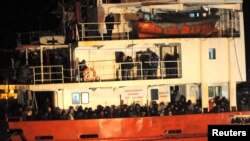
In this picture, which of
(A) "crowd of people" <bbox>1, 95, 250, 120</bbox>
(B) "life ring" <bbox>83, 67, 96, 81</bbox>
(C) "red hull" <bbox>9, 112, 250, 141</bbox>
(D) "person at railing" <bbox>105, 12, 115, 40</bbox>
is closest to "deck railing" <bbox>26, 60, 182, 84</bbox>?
(B) "life ring" <bbox>83, 67, 96, 81</bbox>

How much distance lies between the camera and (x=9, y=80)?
1694 centimetres

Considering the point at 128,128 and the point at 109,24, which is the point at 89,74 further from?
the point at 128,128

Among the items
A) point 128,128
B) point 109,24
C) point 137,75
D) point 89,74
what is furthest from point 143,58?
point 128,128

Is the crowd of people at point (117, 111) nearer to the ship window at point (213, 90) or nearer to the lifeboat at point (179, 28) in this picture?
the ship window at point (213, 90)

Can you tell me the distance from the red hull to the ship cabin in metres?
0.99

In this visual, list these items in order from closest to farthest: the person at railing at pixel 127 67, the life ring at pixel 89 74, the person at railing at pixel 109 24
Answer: the life ring at pixel 89 74 → the person at railing at pixel 127 67 → the person at railing at pixel 109 24

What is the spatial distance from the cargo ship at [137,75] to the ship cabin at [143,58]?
0.12 feet

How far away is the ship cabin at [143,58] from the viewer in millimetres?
15398

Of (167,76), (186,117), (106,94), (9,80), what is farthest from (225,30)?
(9,80)

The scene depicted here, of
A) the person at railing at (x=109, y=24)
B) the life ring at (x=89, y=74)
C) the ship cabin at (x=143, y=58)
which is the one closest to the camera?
the life ring at (x=89, y=74)

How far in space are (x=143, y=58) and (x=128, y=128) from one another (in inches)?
109

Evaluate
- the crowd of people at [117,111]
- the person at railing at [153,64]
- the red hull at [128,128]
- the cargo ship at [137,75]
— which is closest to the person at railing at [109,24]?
the cargo ship at [137,75]

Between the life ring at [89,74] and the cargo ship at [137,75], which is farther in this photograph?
the life ring at [89,74]

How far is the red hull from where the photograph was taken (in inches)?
564
